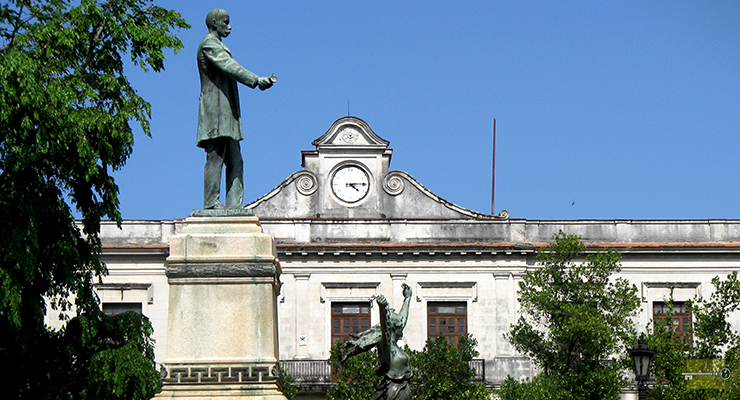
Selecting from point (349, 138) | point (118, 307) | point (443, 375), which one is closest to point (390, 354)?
point (443, 375)

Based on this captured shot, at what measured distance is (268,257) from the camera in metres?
10.6

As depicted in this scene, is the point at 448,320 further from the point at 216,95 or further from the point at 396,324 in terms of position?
the point at 216,95

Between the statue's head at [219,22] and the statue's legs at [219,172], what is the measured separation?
1018 millimetres

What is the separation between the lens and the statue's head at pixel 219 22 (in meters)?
11.2

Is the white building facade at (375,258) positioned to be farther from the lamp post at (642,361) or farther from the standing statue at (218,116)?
the standing statue at (218,116)

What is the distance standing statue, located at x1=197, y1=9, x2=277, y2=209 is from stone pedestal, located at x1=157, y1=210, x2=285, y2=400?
545mm

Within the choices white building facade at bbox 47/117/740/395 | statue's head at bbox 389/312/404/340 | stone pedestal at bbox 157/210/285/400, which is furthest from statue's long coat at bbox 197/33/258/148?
white building facade at bbox 47/117/740/395

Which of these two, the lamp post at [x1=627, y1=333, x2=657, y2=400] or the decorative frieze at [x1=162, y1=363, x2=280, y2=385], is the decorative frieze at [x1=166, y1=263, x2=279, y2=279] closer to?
the decorative frieze at [x1=162, y1=363, x2=280, y2=385]

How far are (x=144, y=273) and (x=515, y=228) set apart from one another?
10690 mm

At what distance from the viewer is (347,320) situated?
3384cm

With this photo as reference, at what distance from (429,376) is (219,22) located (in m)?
19.6

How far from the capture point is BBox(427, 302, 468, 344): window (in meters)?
33.7

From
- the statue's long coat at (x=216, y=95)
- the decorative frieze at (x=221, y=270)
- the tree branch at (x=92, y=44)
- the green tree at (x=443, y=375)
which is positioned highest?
the tree branch at (x=92, y=44)

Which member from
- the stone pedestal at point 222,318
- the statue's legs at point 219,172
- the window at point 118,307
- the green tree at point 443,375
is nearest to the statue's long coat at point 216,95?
the statue's legs at point 219,172
